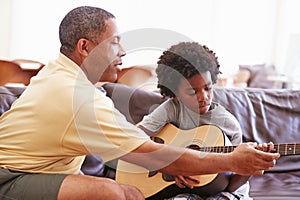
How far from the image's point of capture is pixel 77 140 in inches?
57.7

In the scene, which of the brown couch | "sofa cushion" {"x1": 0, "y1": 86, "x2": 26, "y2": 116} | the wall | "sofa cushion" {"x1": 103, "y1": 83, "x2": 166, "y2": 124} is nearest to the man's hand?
the brown couch

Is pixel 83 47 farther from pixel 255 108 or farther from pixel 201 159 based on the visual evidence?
pixel 255 108

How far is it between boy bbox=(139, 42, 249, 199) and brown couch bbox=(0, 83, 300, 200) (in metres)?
0.27

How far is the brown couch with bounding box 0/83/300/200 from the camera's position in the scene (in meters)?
2.30

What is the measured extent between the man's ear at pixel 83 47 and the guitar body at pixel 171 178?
0.60 m

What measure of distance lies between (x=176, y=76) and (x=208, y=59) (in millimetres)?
166

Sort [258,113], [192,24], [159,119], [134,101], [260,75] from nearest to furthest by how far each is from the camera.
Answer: [159,119] < [134,101] < [258,113] < [192,24] < [260,75]

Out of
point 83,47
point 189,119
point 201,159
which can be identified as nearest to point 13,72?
point 189,119

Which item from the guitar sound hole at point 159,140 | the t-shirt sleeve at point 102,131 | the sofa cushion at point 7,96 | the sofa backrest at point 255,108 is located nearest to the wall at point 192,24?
the sofa backrest at point 255,108

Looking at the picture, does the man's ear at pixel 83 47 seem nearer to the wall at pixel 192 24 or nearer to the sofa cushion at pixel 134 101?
the sofa cushion at pixel 134 101

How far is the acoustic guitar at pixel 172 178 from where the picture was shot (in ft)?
5.97

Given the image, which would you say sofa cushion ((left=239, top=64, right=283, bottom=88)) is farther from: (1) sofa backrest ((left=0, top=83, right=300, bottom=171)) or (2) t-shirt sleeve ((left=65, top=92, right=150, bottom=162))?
(2) t-shirt sleeve ((left=65, top=92, right=150, bottom=162))

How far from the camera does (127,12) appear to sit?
16.5 feet

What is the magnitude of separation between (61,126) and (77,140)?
7 centimetres
